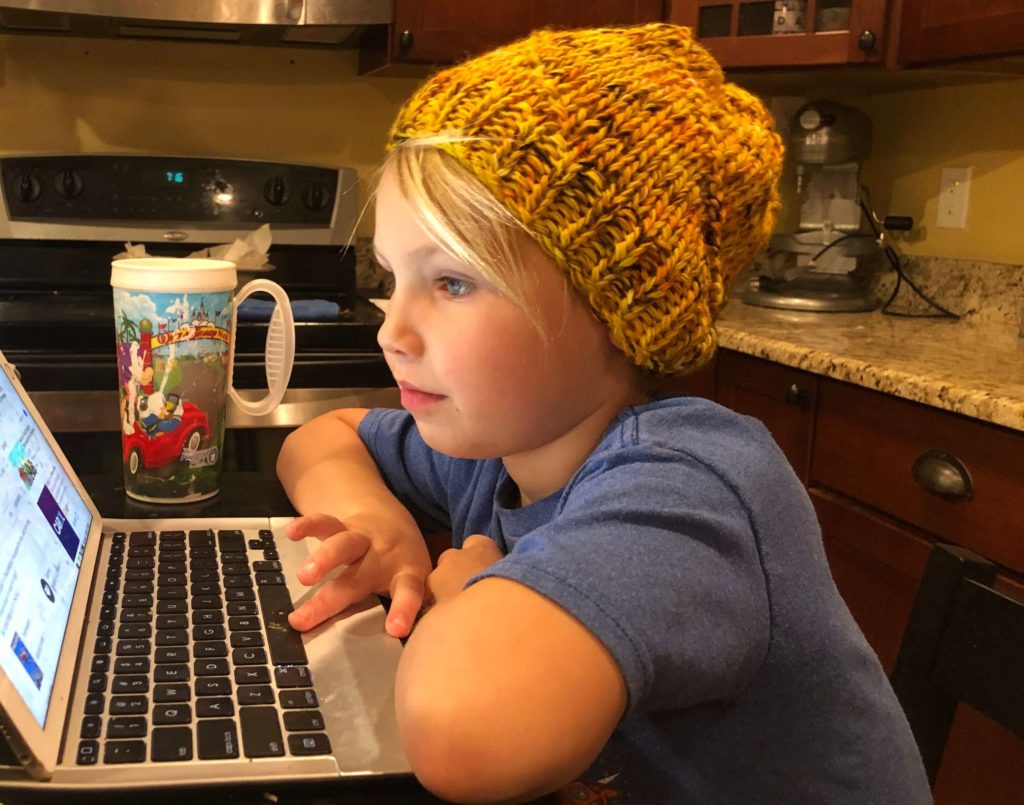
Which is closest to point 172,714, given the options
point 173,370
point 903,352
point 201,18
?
point 173,370

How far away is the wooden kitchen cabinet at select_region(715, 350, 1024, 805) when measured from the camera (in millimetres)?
1356

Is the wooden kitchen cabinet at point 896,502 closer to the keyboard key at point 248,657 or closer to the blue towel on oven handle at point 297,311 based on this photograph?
the blue towel on oven handle at point 297,311

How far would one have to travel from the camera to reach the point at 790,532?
2.09 ft

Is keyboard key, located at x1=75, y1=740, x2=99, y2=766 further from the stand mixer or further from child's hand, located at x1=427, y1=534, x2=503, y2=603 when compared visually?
the stand mixer

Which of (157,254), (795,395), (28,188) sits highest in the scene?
(28,188)

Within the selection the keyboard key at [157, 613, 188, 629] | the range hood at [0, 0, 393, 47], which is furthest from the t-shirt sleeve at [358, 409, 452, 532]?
the range hood at [0, 0, 393, 47]

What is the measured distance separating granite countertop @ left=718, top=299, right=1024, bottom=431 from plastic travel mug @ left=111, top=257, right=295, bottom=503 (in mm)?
707

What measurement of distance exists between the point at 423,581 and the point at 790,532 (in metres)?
0.26

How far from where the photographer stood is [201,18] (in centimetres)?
185

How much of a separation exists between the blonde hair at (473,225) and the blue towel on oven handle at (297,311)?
3.38ft

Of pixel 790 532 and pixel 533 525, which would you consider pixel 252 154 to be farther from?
pixel 790 532

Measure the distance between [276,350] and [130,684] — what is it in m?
0.55

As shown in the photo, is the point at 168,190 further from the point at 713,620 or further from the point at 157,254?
the point at 713,620

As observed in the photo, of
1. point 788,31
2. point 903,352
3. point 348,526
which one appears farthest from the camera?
point 788,31
